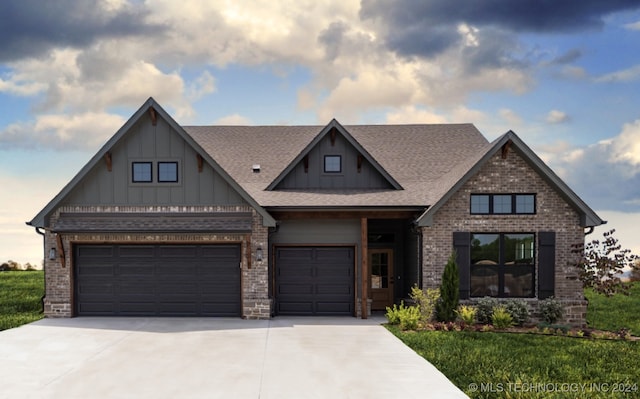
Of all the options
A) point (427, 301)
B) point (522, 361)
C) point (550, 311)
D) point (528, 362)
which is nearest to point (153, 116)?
point (427, 301)

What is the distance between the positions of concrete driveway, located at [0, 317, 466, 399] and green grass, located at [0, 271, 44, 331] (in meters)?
1.37

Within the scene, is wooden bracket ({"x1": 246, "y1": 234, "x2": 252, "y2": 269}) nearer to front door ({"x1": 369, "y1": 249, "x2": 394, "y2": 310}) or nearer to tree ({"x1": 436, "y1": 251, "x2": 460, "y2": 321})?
front door ({"x1": 369, "y1": 249, "x2": 394, "y2": 310})

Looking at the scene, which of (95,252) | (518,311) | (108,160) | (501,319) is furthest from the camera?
(95,252)

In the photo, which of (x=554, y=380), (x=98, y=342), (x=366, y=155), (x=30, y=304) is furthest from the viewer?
(x=30, y=304)

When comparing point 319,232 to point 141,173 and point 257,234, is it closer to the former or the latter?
point 257,234

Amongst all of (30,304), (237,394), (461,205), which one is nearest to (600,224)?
(461,205)

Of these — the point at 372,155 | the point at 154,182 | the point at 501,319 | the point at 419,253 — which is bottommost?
the point at 501,319

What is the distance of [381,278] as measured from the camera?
61.3 ft

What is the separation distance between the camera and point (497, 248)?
53.8 feet

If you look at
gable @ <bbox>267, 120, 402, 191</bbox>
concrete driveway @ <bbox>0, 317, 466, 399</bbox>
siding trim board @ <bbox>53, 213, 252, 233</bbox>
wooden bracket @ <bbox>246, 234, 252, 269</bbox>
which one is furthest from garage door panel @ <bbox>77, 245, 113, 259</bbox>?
gable @ <bbox>267, 120, 402, 191</bbox>

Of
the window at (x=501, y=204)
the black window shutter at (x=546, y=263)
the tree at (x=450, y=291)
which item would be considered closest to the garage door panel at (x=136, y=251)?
the tree at (x=450, y=291)

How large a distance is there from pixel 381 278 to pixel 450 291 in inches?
139

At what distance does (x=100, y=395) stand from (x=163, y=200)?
8.53 m

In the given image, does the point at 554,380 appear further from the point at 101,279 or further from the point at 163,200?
the point at 101,279
